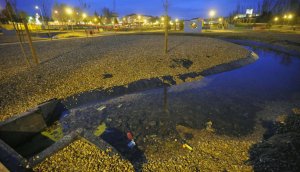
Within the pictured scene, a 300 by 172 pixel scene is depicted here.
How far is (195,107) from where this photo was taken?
9141 millimetres

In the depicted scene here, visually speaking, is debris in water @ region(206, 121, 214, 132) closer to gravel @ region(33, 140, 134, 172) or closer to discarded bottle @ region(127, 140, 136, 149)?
discarded bottle @ region(127, 140, 136, 149)

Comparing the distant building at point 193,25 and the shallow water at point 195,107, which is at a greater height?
the distant building at point 193,25

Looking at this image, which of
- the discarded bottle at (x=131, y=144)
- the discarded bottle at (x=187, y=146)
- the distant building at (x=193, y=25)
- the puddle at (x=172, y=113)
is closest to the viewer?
the discarded bottle at (x=187, y=146)

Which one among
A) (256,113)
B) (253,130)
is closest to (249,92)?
(256,113)

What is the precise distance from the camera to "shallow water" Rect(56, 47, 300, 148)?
751 cm

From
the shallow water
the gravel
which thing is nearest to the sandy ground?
the shallow water

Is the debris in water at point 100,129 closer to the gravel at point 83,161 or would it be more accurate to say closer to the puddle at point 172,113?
the puddle at point 172,113

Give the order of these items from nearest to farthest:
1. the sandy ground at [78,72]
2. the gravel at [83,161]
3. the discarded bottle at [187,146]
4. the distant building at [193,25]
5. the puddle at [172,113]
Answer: the gravel at [83,161] < the discarded bottle at [187,146] < the puddle at [172,113] < the sandy ground at [78,72] < the distant building at [193,25]

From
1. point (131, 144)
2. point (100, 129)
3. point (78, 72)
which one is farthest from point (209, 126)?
point (78, 72)

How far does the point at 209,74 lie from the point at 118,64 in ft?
24.4

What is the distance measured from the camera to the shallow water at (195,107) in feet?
24.6

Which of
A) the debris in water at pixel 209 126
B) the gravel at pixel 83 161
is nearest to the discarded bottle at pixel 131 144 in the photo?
the gravel at pixel 83 161

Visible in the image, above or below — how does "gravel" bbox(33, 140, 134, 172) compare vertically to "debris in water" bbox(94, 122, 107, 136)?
above

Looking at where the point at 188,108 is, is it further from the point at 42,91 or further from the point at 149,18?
the point at 149,18
